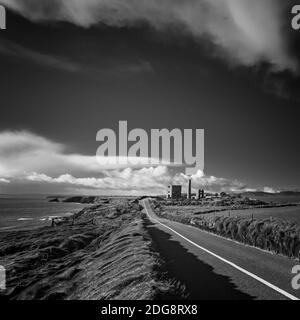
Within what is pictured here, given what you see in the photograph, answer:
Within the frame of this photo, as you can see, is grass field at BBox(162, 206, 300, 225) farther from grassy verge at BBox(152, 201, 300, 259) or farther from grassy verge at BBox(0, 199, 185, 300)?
grassy verge at BBox(0, 199, 185, 300)

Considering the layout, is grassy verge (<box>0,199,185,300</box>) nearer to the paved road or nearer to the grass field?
the paved road

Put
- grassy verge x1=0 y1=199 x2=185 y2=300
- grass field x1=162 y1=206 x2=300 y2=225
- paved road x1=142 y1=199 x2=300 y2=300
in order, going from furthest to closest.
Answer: grass field x1=162 y1=206 x2=300 y2=225
grassy verge x1=0 y1=199 x2=185 y2=300
paved road x1=142 y1=199 x2=300 y2=300

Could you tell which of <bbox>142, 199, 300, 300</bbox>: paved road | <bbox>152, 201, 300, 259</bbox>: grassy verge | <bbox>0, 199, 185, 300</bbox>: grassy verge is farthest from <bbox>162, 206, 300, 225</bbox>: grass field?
<bbox>0, 199, 185, 300</bbox>: grassy verge

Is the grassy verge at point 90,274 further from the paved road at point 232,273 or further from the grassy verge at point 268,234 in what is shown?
the grassy verge at point 268,234

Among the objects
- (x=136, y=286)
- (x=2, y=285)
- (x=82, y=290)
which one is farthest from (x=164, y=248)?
(x=2, y=285)

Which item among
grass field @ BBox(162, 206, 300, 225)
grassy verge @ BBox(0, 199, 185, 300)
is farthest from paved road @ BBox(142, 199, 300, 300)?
grass field @ BBox(162, 206, 300, 225)

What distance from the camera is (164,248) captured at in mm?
16969

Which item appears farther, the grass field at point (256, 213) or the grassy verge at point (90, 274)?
the grass field at point (256, 213)

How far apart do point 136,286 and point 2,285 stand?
1308cm

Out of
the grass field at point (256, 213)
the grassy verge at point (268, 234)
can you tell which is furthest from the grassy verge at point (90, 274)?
the grass field at point (256, 213)

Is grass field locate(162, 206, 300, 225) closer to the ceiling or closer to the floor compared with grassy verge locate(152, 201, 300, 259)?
closer to the floor

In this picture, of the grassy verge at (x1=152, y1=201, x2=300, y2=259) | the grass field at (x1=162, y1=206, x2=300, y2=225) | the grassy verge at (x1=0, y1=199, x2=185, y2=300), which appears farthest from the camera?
the grass field at (x1=162, y1=206, x2=300, y2=225)

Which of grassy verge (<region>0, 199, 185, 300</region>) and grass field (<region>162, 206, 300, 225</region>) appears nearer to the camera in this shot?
grassy verge (<region>0, 199, 185, 300</region>)
